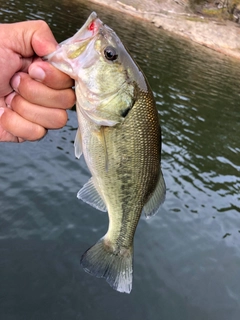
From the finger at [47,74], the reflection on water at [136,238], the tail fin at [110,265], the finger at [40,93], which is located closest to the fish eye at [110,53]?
the finger at [47,74]

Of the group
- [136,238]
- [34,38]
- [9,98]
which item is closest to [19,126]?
[9,98]

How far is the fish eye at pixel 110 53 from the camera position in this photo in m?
2.50

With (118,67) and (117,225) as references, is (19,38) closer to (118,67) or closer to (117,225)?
(118,67)

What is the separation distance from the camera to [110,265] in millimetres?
3184

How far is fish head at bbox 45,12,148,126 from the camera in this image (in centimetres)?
245

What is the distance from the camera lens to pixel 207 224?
338 inches

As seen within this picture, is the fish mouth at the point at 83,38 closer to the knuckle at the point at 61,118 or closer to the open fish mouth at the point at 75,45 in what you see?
the open fish mouth at the point at 75,45

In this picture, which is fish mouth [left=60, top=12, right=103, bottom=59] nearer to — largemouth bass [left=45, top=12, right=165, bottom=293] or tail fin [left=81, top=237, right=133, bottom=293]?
largemouth bass [left=45, top=12, right=165, bottom=293]

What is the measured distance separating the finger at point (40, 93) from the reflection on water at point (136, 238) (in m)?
4.13

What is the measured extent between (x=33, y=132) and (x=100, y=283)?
427cm

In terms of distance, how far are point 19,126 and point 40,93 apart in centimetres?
39

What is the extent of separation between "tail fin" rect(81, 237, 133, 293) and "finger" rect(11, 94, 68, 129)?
1.24 metres

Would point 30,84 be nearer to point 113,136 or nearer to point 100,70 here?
point 100,70

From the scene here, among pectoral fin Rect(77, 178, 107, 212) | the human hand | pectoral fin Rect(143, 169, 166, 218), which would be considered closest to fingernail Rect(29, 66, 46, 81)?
the human hand
